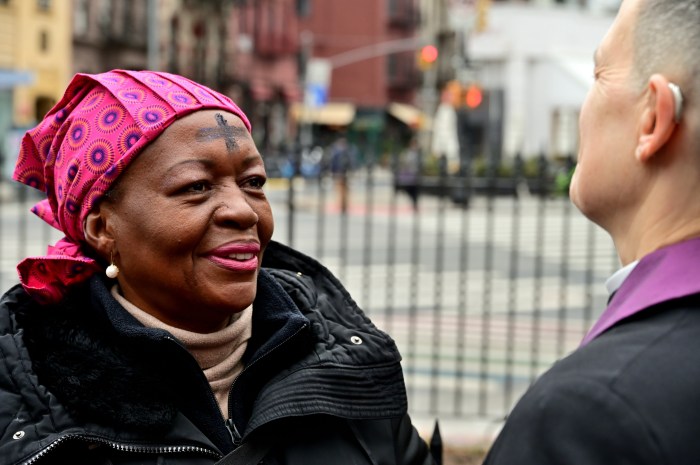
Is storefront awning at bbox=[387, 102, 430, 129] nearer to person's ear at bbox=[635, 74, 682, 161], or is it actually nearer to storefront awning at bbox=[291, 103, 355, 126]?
storefront awning at bbox=[291, 103, 355, 126]

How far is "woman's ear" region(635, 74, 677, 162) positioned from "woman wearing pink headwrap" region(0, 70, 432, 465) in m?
0.92

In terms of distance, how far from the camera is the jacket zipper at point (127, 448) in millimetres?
2006

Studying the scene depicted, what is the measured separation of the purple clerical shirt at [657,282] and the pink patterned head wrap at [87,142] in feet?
3.39

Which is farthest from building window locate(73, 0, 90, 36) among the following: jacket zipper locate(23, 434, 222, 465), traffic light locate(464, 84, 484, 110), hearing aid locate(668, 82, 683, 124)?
hearing aid locate(668, 82, 683, 124)

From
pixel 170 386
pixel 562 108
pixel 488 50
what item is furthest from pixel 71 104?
pixel 488 50

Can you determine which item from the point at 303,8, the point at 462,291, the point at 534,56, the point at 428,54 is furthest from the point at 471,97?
the point at 303,8

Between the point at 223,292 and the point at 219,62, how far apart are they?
151ft

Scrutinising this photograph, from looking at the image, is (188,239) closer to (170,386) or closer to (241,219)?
(241,219)

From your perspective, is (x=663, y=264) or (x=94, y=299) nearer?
(x=663, y=264)

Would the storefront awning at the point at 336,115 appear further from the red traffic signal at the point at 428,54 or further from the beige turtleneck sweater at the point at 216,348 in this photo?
the beige turtleneck sweater at the point at 216,348

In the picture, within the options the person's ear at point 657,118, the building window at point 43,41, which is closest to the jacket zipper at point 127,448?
the person's ear at point 657,118

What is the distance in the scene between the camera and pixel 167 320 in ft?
7.52

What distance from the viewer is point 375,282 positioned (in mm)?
13289

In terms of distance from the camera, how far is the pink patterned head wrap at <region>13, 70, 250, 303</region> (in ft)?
7.21
